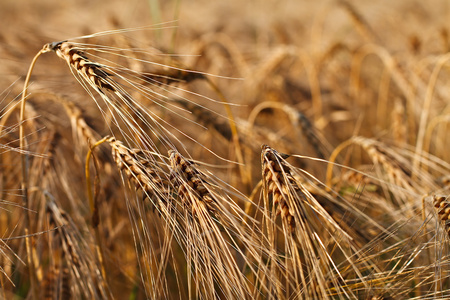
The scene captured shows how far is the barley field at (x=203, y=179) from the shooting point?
0.77 metres

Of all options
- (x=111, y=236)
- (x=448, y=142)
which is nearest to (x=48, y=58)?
(x=111, y=236)

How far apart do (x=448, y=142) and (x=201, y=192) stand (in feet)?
7.50

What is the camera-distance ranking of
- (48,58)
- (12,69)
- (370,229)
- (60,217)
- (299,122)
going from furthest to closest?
(48,58) < (12,69) < (299,122) < (370,229) < (60,217)

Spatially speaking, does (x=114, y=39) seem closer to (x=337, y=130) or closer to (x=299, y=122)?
(x=299, y=122)

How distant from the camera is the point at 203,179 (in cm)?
76

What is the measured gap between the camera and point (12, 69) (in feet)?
6.00

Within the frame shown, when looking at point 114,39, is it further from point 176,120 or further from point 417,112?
point 417,112

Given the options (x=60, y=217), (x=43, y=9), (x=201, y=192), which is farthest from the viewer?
(x=43, y=9)

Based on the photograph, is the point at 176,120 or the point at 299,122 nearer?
the point at 299,122

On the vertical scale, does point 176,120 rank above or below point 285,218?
above

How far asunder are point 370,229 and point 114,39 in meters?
1.14

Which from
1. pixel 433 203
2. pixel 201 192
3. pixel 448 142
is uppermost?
pixel 201 192

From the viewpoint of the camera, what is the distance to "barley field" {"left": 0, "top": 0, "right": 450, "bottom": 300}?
0.77m

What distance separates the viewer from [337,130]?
271 cm
